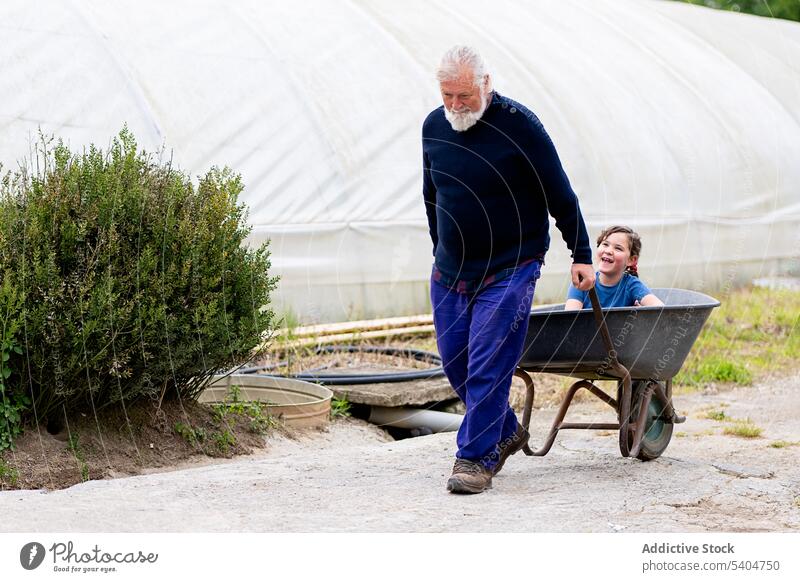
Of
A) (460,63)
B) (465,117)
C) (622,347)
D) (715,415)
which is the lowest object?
(715,415)

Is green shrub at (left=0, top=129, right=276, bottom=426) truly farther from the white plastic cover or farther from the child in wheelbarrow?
the white plastic cover

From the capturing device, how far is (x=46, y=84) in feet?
23.4

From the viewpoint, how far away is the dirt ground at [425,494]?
3895 millimetres

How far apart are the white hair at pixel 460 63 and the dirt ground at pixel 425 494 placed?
1.53 meters

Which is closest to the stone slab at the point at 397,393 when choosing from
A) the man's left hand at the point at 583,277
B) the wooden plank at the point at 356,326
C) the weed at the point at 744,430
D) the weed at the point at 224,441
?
the wooden plank at the point at 356,326

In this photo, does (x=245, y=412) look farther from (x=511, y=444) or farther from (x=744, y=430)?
(x=744, y=430)

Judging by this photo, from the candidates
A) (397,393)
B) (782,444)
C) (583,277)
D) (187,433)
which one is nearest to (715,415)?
(782,444)

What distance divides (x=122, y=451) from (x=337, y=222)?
10.5ft

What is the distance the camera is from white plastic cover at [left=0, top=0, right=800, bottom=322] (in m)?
7.40

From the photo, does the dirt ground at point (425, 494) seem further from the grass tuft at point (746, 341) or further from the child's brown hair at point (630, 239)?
the grass tuft at point (746, 341)

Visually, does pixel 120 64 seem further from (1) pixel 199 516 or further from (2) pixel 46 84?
(1) pixel 199 516

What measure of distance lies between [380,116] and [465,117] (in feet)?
14.0

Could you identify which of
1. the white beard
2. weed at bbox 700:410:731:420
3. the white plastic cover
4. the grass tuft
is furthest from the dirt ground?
the white plastic cover

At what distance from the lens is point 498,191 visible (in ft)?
13.9
